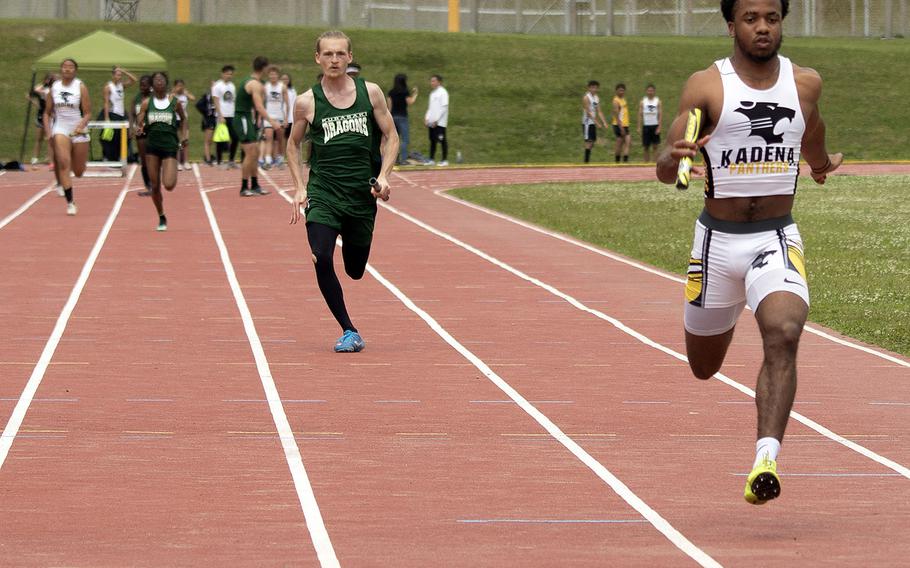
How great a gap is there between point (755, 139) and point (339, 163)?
15.6 ft

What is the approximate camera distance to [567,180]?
32.0 meters

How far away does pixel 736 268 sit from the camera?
6645 mm

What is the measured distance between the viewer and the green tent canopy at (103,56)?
31219mm

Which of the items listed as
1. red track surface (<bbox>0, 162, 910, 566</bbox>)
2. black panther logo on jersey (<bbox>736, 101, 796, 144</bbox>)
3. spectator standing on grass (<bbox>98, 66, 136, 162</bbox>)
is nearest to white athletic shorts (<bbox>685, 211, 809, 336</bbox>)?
black panther logo on jersey (<bbox>736, 101, 796, 144</bbox>)

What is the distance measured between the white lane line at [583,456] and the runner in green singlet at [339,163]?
0.93 m

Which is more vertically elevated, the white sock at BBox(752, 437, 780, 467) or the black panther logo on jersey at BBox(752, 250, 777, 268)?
the black panther logo on jersey at BBox(752, 250, 777, 268)

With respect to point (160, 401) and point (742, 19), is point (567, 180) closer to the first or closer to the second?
point (160, 401)

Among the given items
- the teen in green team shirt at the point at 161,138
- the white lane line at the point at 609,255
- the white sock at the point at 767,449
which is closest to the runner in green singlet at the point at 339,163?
the white lane line at the point at 609,255

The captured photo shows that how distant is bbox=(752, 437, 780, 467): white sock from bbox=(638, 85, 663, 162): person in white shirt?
3039cm

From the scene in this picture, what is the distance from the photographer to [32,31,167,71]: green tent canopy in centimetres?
3122

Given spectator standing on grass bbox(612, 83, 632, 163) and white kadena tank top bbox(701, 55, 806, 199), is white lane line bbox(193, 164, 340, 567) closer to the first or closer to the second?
white kadena tank top bbox(701, 55, 806, 199)

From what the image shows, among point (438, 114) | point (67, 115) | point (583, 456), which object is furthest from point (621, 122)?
point (583, 456)

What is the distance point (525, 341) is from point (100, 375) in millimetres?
2970

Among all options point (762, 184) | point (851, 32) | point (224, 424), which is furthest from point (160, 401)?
point (851, 32)
